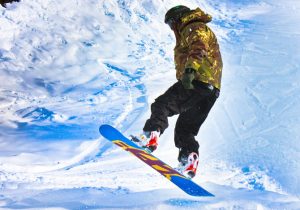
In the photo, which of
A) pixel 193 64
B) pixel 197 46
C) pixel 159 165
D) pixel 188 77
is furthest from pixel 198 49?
pixel 159 165

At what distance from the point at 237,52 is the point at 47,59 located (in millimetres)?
4551

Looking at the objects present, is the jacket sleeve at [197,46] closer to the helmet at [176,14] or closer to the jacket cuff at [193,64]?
the jacket cuff at [193,64]

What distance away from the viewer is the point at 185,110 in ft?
14.2

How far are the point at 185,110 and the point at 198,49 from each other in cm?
67

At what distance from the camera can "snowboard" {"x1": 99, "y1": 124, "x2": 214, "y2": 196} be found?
3.47 m

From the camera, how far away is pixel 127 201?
387 centimetres

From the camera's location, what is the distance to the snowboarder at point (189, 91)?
4070mm

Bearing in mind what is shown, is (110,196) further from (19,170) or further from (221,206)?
(19,170)

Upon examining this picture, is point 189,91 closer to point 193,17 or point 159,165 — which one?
point 193,17

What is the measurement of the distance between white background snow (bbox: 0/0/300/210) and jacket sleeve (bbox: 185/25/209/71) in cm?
118

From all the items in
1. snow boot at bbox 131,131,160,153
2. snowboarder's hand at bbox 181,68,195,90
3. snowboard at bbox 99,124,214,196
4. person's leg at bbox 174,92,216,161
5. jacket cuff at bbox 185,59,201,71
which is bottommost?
snowboard at bbox 99,124,214,196

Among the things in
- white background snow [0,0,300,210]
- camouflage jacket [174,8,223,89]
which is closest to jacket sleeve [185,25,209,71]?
camouflage jacket [174,8,223,89]

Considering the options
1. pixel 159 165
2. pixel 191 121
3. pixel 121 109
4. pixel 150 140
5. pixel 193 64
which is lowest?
pixel 159 165

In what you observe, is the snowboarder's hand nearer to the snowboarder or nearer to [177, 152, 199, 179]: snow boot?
the snowboarder
